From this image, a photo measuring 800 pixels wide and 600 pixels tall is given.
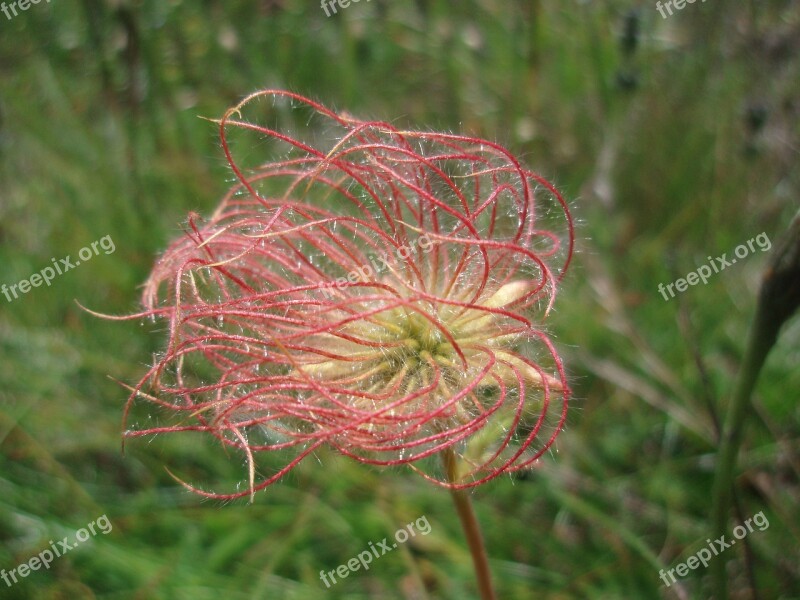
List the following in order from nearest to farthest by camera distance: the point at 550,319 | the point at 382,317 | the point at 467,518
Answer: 1. the point at 467,518
2. the point at 382,317
3. the point at 550,319

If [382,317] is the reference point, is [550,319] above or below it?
below

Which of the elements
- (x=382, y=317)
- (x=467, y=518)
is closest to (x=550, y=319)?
(x=382, y=317)

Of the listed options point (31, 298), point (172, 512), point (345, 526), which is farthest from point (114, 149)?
point (345, 526)

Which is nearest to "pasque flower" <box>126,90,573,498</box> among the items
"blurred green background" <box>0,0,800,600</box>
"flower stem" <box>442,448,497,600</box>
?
"flower stem" <box>442,448,497,600</box>

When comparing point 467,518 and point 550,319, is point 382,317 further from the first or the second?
point 550,319

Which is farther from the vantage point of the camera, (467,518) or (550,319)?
(550,319)

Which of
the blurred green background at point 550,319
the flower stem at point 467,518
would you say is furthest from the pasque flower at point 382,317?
the blurred green background at point 550,319
